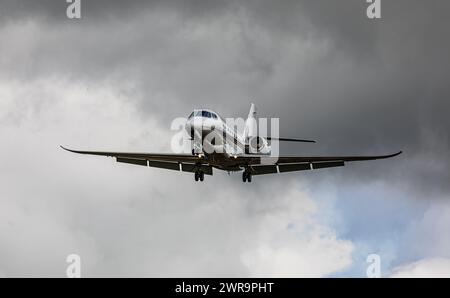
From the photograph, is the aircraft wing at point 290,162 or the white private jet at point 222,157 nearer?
the white private jet at point 222,157

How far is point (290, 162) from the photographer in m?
76.8

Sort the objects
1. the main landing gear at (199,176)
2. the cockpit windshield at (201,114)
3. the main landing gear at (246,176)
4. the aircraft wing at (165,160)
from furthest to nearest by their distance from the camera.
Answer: the main landing gear at (246,176), the main landing gear at (199,176), the aircraft wing at (165,160), the cockpit windshield at (201,114)

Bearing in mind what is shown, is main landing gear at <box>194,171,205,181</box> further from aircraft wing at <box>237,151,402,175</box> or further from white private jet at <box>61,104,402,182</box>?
aircraft wing at <box>237,151,402,175</box>

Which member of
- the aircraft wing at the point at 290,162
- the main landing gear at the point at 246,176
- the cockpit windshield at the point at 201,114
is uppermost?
the cockpit windshield at the point at 201,114

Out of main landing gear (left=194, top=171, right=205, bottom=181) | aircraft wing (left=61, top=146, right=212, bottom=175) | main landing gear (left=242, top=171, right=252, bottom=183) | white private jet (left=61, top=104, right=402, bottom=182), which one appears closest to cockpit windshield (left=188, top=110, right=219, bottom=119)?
white private jet (left=61, top=104, right=402, bottom=182)

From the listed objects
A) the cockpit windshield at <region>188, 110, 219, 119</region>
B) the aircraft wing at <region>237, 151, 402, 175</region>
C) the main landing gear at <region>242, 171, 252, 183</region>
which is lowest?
the main landing gear at <region>242, 171, 252, 183</region>

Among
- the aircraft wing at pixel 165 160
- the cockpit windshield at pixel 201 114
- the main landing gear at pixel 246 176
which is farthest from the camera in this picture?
the main landing gear at pixel 246 176

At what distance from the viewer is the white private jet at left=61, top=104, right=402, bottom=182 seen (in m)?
66.9

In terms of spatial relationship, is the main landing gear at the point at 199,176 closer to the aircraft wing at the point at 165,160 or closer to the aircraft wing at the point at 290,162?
the aircraft wing at the point at 165,160

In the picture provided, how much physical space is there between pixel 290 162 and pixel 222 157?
9.23 metres

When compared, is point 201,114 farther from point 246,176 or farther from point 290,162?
point 290,162

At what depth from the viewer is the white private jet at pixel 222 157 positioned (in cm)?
6688

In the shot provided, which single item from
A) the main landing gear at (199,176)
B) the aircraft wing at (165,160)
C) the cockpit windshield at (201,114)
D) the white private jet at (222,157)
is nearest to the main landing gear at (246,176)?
the white private jet at (222,157)
